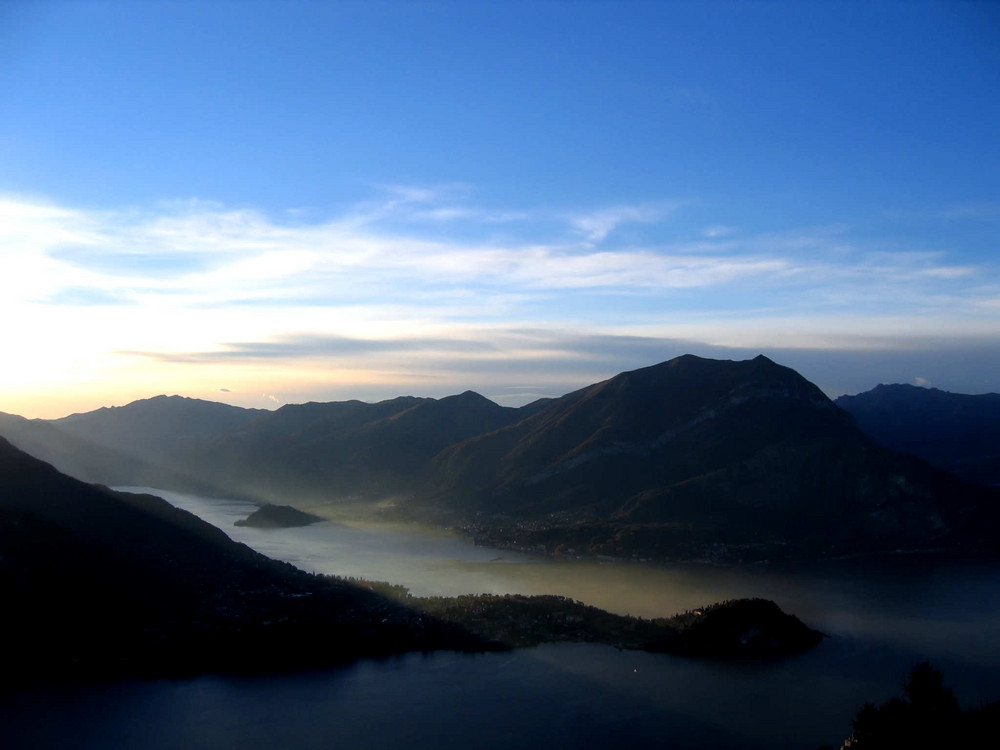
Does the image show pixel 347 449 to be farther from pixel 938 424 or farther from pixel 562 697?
pixel 938 424

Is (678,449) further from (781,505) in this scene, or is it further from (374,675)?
(374,675)

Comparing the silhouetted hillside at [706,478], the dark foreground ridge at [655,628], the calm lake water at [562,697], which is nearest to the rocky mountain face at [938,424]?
the silhouetted hillside at [706,478]

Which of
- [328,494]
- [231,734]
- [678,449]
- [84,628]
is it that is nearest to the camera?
[231,734]

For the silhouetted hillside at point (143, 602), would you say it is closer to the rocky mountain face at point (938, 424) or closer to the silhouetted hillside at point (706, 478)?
the silhouetted hillside at point (706, 478)

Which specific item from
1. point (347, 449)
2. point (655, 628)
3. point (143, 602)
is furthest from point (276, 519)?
point (655, 628)

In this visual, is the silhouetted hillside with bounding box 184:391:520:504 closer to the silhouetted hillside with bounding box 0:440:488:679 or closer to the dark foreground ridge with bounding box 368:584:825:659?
the silhouetted hillside with bounding box 0:440:488:679

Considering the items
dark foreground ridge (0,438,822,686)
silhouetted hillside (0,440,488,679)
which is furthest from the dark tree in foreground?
silhouetted hillside (0,440,488,679)

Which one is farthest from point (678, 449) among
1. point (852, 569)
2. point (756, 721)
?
point (756, 721)
